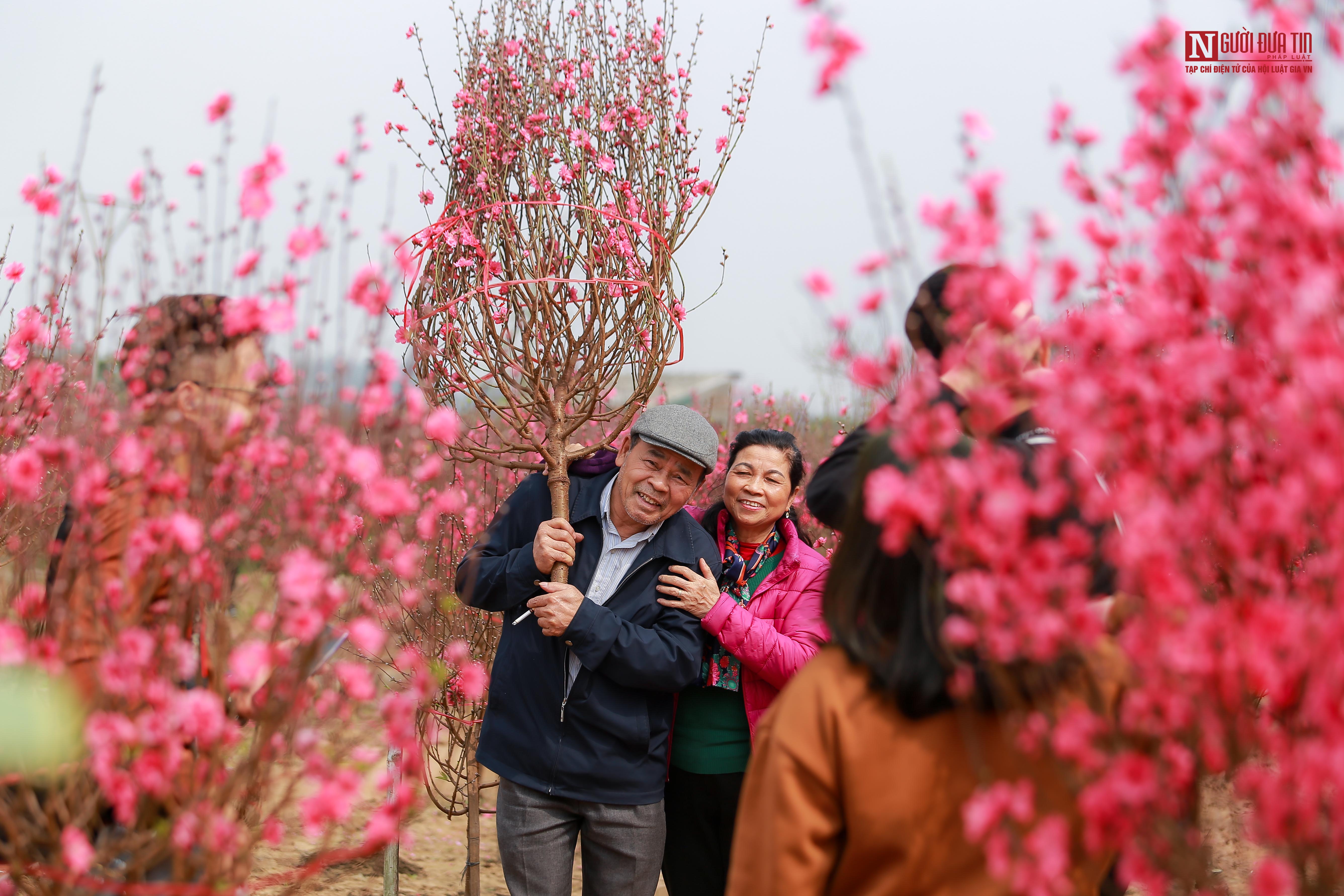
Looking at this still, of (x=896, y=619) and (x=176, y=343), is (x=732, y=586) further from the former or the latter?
(x=176, y=343)

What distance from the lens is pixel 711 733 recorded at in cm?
274

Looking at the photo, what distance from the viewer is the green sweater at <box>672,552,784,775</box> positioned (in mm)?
2719

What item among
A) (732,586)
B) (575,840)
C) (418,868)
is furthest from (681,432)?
(418,868)

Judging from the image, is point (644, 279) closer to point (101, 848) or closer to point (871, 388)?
point (871, 388)

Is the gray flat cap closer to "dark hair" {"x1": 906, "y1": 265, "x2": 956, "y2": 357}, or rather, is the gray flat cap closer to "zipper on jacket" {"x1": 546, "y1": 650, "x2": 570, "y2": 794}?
"zipper on jacket" {"x1": 546, "y1": 650, "x2": 570, "y2": 794}

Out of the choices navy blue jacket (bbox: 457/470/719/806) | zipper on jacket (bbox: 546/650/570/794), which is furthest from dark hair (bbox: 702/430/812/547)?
zipper on jacket (bbox: 546/650/570/794)

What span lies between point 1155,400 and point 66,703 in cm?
168

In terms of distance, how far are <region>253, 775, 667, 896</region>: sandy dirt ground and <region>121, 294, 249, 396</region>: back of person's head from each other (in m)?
3.24

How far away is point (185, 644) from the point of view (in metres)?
1.46

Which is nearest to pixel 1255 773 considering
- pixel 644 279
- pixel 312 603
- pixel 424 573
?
pixel 312 603

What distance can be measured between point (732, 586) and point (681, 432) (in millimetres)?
580

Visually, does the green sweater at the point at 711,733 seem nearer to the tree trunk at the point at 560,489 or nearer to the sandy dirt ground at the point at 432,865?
the tree trunk at the point at 560,489

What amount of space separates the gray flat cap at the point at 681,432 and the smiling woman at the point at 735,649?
29 centimetres

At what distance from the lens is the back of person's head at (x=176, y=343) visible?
5.27 ft
